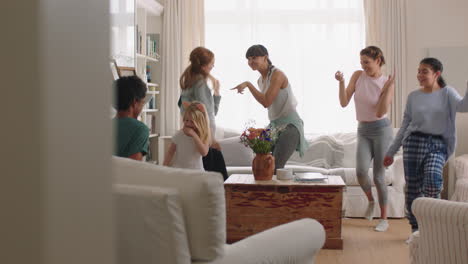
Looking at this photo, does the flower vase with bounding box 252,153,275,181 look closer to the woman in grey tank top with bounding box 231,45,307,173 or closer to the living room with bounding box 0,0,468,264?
the woman in grey tank top with bounding box 231,45,307,173

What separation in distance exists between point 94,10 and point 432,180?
159 inches

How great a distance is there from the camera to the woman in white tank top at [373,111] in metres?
4.83

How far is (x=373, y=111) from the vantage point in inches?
191

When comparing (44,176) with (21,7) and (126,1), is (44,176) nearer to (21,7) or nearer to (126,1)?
(21,7)

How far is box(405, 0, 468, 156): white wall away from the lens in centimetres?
701

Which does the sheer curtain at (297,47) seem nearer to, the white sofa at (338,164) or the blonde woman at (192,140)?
the white sofa at (338,164)

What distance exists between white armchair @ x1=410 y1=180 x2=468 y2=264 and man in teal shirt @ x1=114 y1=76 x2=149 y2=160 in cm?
127

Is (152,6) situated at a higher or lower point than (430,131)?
higher

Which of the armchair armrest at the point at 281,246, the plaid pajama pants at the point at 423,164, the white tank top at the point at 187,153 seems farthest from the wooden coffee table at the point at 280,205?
the armchair armrest at the point at 281,246

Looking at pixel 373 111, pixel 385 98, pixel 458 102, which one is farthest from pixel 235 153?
pixel 458 102

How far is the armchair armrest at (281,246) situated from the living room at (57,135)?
1467 mm

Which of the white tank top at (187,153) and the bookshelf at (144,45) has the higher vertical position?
the bookshelf at (144,45)

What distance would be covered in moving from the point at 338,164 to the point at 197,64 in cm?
248

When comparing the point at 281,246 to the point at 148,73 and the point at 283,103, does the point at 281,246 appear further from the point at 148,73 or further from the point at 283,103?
the point at 148,73
